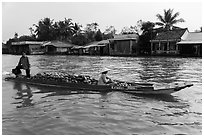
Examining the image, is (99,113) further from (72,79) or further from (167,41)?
(167,41)

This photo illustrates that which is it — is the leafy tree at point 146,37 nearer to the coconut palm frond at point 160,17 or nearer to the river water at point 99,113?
the coconut palm frond at point 160,17

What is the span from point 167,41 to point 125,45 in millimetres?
7151

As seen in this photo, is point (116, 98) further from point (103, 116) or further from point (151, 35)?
point (151, 35)

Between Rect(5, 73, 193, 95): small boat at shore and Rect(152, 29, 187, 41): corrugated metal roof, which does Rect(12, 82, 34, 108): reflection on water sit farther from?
Rect(152, 29, 187, 41): corrugated metal roof

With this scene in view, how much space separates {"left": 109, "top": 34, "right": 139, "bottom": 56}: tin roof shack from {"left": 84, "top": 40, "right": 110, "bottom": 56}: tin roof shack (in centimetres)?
136

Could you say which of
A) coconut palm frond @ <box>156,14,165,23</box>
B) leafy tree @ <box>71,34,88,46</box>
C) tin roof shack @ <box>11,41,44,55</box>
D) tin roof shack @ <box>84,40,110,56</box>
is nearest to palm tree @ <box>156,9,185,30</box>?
coconut palm frond @ <box>156,14,165,23</box>

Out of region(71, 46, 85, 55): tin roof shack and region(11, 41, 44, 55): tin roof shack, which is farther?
region(11, 41, 44, 55): tin roof shack

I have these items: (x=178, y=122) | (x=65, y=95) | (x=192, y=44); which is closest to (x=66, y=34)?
(x=192, y=44)

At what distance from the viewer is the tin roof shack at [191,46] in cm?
2912

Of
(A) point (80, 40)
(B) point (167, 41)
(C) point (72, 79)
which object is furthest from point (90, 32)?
(C) point (72, 79)

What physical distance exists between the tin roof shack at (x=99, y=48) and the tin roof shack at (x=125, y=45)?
136 centimetres

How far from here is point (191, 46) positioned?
30.2 metres

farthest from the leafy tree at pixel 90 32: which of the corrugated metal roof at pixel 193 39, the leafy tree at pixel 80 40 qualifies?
the corrugated metal roof at pixel 193 39

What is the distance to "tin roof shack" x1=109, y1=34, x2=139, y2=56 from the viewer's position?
35.9 metres
